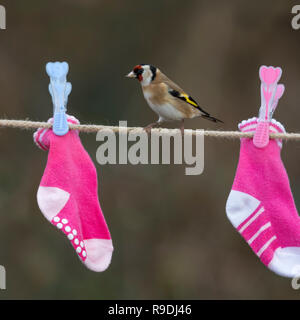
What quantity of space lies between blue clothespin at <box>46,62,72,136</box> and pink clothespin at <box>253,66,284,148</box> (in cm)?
43

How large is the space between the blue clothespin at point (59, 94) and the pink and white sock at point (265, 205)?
1.34ft

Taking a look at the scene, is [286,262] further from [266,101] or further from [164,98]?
[164,98]

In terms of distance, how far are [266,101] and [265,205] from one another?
0.23m

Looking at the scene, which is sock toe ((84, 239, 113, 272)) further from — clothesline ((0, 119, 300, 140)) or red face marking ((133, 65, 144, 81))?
red face marking ((133, 65, 144, 81))

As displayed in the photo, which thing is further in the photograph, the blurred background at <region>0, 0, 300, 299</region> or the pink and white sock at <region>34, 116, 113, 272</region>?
the blurred background at <region>0, 0, 300, 299</region>

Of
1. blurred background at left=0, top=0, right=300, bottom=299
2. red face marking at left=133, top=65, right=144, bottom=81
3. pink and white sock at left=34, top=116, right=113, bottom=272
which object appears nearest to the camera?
pink and white sock at left=34, top=116, right=113, bottom=272

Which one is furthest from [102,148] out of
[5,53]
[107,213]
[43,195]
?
[5,53]

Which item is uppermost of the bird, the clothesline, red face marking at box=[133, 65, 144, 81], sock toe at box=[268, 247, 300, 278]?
red face marking at box=[133, 65, 144, 81]

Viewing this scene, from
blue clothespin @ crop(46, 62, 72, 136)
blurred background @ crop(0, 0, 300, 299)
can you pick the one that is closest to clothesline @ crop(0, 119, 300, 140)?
blue clothespin @ crop(46, 62, 72, 136)

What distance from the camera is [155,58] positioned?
314 cm

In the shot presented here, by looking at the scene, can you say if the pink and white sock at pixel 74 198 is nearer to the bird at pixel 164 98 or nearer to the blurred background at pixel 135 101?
the bird at pixel 164 98

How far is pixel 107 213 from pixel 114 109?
1.63ft

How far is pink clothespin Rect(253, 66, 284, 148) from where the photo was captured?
4.79ft

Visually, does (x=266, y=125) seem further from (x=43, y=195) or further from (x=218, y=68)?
(x=218, y=68)
